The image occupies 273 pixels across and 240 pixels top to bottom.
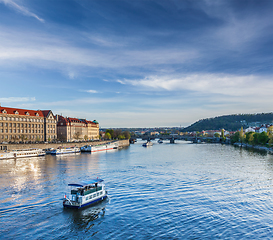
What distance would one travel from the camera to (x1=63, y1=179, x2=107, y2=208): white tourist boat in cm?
2353

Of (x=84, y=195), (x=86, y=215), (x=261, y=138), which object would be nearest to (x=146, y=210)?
(x=86, y=215)

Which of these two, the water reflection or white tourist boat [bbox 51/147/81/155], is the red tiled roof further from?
the water reflection

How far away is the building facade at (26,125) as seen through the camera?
81.4 meters

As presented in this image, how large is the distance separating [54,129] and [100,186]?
80.1 metres

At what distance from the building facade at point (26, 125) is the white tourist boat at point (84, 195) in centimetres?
6325

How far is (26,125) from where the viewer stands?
88812 millimetres

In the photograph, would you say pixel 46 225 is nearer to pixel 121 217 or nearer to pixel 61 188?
pixel 121 217

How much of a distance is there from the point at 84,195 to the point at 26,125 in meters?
72.3

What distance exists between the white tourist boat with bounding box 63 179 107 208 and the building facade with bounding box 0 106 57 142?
63.2 m

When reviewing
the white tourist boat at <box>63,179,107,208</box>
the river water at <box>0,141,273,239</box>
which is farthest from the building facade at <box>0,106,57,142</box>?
the white tourist boat at <box>63,179,107,208</box>

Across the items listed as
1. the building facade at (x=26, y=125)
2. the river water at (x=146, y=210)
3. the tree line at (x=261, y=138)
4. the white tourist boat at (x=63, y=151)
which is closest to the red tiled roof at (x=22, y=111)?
the building facade at (x=26, y=125)

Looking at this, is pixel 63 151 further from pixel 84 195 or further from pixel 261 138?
pixel 261 138

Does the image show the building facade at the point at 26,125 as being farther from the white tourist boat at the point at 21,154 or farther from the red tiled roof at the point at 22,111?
the white tourist boat at the point at 21,154

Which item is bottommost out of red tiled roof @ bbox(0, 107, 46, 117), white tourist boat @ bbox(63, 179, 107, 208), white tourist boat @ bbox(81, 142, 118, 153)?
white tourist boat @ bbox(63, 179, 107, 208)
